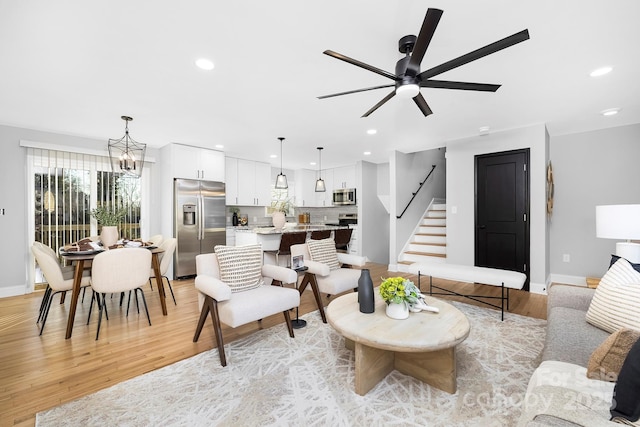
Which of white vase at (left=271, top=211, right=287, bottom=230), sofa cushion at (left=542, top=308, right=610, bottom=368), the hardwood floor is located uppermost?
white vase at (left=271, top=211, right=287, bottom=230)

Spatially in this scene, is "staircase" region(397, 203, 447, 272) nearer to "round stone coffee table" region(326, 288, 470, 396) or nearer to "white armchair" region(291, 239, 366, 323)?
"white armchair" region(291, 239, 366, 323)

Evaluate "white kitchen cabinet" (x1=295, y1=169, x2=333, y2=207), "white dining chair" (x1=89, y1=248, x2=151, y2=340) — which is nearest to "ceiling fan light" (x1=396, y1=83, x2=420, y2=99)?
"white dining chair" (x1=89, y1=248, x2=151, y2=340)

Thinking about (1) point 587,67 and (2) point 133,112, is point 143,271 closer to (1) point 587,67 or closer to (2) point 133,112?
(2) point 133,112

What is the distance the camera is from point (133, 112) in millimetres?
3527

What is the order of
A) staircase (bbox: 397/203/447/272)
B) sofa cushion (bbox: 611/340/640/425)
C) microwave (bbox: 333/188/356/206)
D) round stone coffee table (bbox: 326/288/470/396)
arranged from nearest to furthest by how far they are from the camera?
sofa cushion (bbox: 611/340/640/425) < round stone coffee table (bbox: 326/288/470/396) < staircase (bbox: 397/203/447/272) < microwave (bbox: 333/188/356/206)

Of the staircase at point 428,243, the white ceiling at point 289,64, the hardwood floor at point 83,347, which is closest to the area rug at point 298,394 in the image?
the hardwood floor at point 83,347

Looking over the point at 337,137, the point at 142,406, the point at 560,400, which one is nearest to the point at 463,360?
the point at 560,400

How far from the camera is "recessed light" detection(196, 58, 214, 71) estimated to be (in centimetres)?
236

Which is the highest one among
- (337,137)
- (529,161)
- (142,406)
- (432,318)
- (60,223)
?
(337,137)

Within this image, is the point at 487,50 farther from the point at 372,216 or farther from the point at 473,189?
the point at 372,216

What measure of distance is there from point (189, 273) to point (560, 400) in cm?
527

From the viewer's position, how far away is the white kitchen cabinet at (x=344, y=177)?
7.08 metres

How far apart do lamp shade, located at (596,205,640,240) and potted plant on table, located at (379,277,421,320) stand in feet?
6.53

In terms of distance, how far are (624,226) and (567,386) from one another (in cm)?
213
